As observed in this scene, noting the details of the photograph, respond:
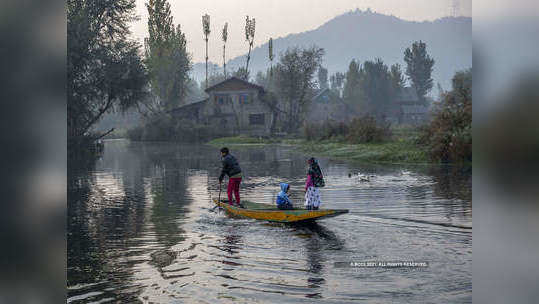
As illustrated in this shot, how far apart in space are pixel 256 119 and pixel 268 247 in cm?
4140

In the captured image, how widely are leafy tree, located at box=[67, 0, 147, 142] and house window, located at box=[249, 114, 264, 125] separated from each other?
21217mm

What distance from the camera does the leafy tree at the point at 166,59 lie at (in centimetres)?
2891

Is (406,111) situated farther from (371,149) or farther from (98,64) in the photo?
(98,64)

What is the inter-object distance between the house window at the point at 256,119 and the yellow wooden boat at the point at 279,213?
36910 millimetres

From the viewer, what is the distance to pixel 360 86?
268 feet

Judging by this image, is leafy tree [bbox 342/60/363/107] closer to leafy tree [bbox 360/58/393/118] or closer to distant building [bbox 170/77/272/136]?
leafy tree [bbox 360/58/393/118]

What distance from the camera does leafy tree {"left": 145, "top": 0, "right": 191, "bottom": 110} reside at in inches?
1138

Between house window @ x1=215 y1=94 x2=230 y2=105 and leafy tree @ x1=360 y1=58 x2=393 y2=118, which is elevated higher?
leafy tree @ x1=360 y1=58 x2=393 y2=118

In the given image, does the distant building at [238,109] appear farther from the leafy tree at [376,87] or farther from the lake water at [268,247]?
the leafy tree at [376,87]

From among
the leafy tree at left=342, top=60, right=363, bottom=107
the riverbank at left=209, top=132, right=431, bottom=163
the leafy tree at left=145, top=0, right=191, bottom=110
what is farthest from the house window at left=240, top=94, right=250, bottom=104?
the leafy tree at left=342, top=60, right=363, bottom=107

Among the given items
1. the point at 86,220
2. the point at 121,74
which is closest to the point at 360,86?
the point at 121,74

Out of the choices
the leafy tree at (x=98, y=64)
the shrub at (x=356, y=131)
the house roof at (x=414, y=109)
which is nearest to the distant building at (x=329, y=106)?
the house roof at (x=414, y=109)
